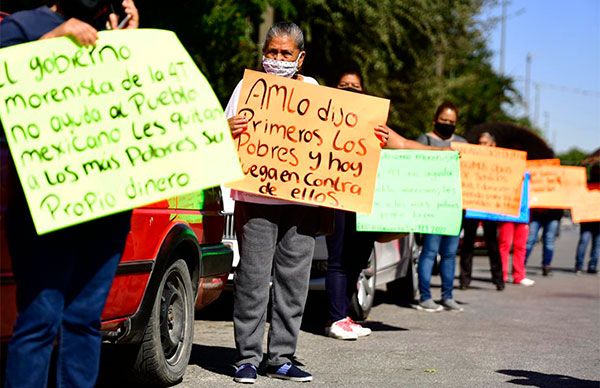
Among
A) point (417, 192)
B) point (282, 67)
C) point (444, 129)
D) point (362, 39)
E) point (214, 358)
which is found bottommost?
point (214, 358)

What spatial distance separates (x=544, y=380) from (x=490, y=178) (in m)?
4.59

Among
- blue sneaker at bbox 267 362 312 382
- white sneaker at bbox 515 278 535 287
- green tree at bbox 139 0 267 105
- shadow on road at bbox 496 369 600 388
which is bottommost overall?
white sneaker at bbox 515 278 535 287

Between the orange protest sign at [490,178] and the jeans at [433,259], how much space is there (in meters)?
0.44

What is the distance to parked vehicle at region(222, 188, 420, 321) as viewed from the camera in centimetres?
913

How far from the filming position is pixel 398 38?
15891 millimetres

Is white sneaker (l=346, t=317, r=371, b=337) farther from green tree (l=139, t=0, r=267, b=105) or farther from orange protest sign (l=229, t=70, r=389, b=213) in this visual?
green tree (l=139, t=0, r=267, b=105)

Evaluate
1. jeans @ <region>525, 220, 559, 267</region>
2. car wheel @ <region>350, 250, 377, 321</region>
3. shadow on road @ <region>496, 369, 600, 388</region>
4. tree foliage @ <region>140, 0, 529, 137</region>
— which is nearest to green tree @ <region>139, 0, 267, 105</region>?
tree foliage @ <region>140, 0, 529, 137</region>

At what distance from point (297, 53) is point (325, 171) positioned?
0.66 m

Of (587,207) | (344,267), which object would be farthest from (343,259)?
(587,207)

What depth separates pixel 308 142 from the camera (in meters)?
6.53

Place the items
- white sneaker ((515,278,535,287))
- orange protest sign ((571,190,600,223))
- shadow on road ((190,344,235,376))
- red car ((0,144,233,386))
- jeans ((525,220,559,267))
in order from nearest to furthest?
1. red car ((0,144,233,386))
2. shadow on road ((190,344,235,376))
3. white sneaker ((515,278,535,287))
4. jeans ((525,220,559,267))
5. orange protest sign ((571,190,600,223))

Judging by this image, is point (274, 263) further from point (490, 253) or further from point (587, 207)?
point (587, 207)

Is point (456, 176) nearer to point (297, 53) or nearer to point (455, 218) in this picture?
point (455, 218)

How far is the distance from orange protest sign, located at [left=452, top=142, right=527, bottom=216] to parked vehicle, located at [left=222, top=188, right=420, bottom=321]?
31.5 inches
